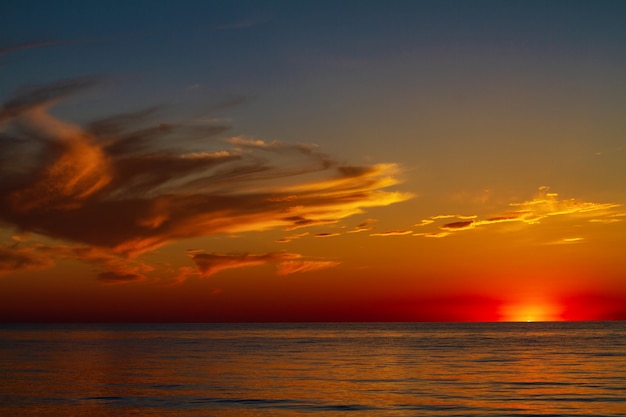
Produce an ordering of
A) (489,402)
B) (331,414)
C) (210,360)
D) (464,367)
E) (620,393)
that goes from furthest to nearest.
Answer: (210,360) < (464,367) < (620,393) < (489,402) < (331,414)

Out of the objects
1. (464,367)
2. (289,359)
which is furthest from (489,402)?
(289,359)

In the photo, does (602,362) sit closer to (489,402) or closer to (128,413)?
(489,402)

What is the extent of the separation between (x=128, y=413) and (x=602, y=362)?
145 feet

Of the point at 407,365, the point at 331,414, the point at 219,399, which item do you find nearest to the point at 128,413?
the point at 219,399

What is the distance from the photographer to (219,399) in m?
37.5

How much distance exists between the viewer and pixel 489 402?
117 ft

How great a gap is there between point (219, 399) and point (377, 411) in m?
9.09

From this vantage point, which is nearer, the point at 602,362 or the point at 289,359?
the point at 602,362

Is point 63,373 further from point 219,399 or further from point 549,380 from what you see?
point 549,380

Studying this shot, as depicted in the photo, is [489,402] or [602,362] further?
[602,362]

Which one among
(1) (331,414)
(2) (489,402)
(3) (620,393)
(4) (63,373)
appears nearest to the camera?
(1) (331,414)

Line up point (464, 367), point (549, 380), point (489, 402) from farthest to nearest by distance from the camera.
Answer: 1. point (464, 367)
2. point (549, 380)
3. point (489, 402)

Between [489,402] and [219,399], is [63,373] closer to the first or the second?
[219,399]

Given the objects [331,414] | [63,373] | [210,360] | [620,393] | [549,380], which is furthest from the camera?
[210,360]
